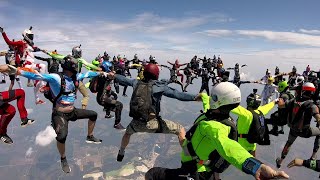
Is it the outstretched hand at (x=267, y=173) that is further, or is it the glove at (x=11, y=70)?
the glove at (x=11, y=70)

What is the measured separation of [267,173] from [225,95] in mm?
1767

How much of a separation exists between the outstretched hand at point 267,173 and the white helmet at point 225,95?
63.4 inches

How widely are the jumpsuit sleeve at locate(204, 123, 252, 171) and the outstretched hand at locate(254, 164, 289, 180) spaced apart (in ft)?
0.93

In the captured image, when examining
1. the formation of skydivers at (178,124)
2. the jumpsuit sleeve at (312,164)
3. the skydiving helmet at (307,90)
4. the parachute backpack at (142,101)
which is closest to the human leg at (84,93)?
the formation of skydivers at (178,124)

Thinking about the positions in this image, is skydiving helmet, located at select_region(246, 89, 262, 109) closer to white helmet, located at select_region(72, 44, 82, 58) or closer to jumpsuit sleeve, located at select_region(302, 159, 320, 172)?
jumpsuit sleeve, located at select_region(302, 159, 320, 172)

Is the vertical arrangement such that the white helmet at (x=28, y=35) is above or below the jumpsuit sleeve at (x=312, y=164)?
above

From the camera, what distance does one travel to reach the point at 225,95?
4785 mm

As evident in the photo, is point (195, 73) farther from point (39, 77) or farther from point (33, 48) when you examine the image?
point (39, 77)

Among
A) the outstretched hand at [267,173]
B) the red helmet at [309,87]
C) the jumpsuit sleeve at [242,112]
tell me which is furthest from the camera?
the red helmet at [309,87]

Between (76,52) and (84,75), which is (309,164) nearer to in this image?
(84,75)

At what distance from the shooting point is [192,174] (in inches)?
213

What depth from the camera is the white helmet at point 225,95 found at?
4.79 meters

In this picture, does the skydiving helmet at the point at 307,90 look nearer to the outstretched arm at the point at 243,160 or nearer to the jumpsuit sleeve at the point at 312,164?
the jumpsuit sleeve at the point at 312,164

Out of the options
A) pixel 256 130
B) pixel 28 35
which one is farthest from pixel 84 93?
pixel 256 130
